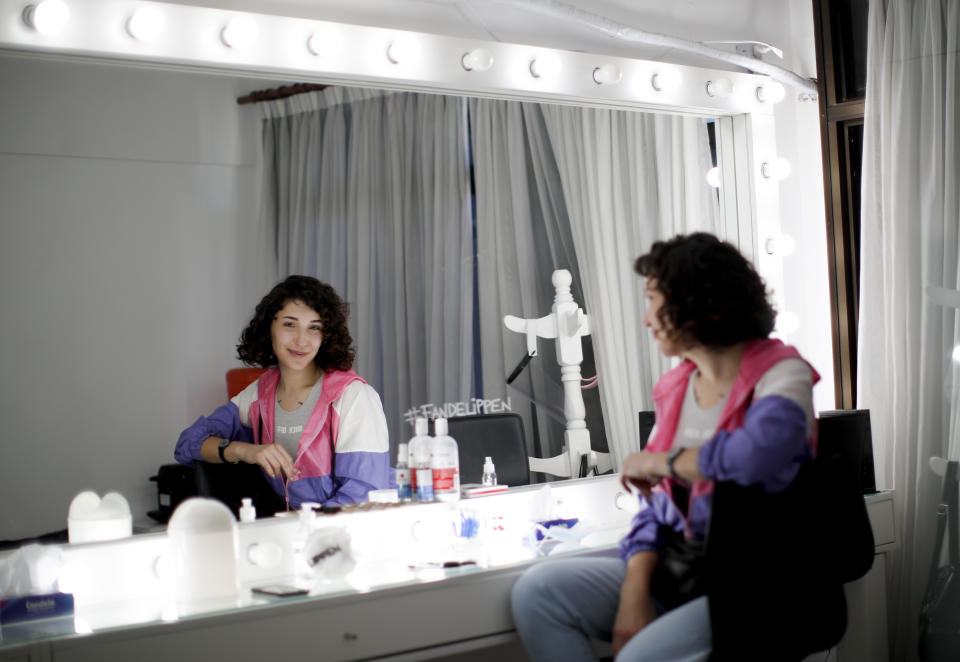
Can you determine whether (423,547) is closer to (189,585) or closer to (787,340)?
(189,585)

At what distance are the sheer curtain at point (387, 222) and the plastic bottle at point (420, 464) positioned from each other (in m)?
0.03

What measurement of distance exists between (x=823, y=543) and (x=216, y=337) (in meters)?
1.15

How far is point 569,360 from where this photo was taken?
235cm

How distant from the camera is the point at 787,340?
8.95 feet

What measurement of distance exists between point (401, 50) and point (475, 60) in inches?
7.2

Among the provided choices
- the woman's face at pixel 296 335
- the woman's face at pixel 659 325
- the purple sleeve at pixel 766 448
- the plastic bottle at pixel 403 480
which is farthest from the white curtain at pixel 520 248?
the purple sleeve at pixel 766 448

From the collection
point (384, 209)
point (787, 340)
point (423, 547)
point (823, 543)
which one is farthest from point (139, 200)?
point (787, 340)

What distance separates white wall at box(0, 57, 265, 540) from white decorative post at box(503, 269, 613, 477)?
2.41 feet

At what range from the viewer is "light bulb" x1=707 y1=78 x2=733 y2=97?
2564 millimetres

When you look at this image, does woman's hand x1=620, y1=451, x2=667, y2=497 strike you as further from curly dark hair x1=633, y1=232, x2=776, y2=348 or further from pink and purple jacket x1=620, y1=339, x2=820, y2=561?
curly dark hair x1=633, y1=232, x2=776, y2=348

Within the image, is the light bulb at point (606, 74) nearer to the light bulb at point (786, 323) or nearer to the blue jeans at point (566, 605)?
the light bulb at point (786, 323)

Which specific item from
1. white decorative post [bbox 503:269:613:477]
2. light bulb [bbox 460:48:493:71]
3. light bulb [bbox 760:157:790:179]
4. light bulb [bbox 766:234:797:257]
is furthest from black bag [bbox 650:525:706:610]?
light bulb [bbox 760:157:790:179]

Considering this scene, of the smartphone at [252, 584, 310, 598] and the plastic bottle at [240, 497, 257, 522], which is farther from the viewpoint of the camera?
the plastic bottle at [240, 497, 257, 522]

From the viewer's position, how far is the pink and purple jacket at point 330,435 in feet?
6.30
